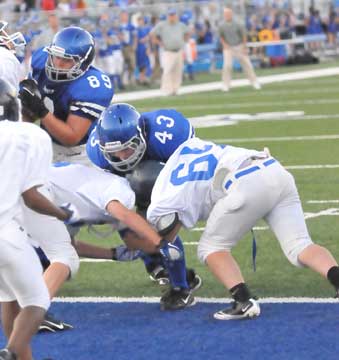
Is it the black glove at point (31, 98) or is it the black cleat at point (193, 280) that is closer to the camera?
the black glove at point (31, 98)

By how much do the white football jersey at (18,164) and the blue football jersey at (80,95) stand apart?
220 centimetres

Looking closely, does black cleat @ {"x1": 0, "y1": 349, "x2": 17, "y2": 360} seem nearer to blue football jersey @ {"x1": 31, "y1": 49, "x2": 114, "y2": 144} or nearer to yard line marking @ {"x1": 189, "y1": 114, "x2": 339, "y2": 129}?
blue football jersey @ {"x1": 31, "y1": 49, "x2": 114, "y2": 144}

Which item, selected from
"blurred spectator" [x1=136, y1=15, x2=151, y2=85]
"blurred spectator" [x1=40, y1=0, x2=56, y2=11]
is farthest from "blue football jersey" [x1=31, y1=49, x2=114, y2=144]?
"blurred spectator" [x1=40, y1=0, x2=56, y2=11]

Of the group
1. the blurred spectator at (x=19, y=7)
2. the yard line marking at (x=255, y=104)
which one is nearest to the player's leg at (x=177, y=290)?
the yard line marking at (x=255, y=104)

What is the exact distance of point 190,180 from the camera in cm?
564

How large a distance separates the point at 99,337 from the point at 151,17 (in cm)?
2175

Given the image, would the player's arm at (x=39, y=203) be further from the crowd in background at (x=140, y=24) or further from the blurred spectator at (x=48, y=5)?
the blurred spectator at (x=48, y=5)

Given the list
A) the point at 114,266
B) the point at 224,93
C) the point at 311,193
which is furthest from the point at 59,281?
the point at 224,93

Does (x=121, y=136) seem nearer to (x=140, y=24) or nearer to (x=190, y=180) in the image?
(x=190, y=180)

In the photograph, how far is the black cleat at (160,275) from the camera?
663 cm

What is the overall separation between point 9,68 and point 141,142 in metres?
0.74

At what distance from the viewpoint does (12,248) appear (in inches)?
177

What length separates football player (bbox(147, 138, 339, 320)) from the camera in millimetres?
5715

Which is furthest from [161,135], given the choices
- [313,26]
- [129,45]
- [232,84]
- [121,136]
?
[313,26]
